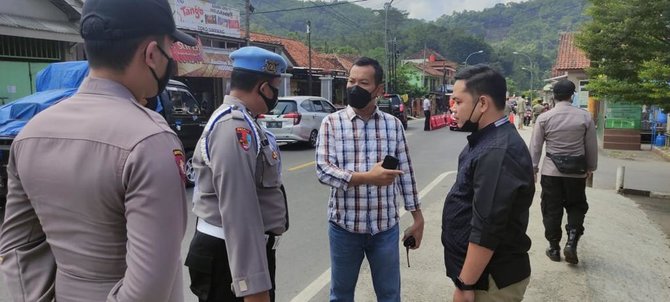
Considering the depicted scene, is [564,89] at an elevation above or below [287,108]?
above

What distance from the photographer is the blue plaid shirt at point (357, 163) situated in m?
2.87

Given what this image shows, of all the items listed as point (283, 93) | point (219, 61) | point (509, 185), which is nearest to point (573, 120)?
point (509, 185)

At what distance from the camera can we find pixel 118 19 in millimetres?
1310

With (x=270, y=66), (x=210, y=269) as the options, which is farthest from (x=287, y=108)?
(x=210, y=269)

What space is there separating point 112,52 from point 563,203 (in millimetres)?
4475

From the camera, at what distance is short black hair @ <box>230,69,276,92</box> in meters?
2.21

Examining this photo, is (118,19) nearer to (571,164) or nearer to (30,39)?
(571,164)

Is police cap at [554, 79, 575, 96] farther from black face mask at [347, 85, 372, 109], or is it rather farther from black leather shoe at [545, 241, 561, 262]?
black face mask at [347, 85, 372, 109]

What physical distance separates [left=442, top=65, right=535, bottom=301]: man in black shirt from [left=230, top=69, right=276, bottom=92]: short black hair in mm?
929

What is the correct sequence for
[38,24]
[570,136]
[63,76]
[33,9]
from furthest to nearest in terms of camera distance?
[33,9], [38,24], [63,76], [570,136]

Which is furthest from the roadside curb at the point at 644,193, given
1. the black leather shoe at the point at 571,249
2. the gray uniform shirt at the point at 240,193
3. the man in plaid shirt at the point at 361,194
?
the gray uniform shirt at the point at 240,193

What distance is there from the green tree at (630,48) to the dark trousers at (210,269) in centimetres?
695

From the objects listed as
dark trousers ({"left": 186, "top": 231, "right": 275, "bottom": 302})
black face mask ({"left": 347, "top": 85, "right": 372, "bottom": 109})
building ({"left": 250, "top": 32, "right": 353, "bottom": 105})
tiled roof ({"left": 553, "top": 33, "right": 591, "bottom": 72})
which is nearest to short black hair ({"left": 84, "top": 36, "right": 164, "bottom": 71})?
dark trousers ({"left": 186, "top": 231, "right": 275, "bottom": 302})

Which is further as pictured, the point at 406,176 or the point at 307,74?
the point at 307,74
